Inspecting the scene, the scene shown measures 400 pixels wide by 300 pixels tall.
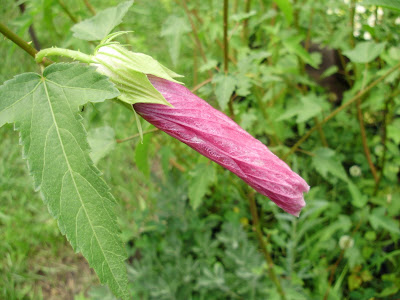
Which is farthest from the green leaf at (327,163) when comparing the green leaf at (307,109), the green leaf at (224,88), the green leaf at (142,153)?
the green leaf at (142,153)

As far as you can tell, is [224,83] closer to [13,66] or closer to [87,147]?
[87,147]

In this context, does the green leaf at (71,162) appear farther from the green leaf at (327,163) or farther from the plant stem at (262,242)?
the green leaf at (327,163)

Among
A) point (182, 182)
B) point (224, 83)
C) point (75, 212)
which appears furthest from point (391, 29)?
point (75, 212)

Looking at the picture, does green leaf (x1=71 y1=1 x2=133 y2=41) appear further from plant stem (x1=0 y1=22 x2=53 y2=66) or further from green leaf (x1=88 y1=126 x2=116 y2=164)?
green leaf (x1=88 y1=126 x2=116 y2=164)

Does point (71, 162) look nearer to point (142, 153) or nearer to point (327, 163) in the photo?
point (142, 153)

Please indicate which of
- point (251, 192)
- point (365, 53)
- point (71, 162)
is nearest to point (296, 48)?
point (365, 53)
